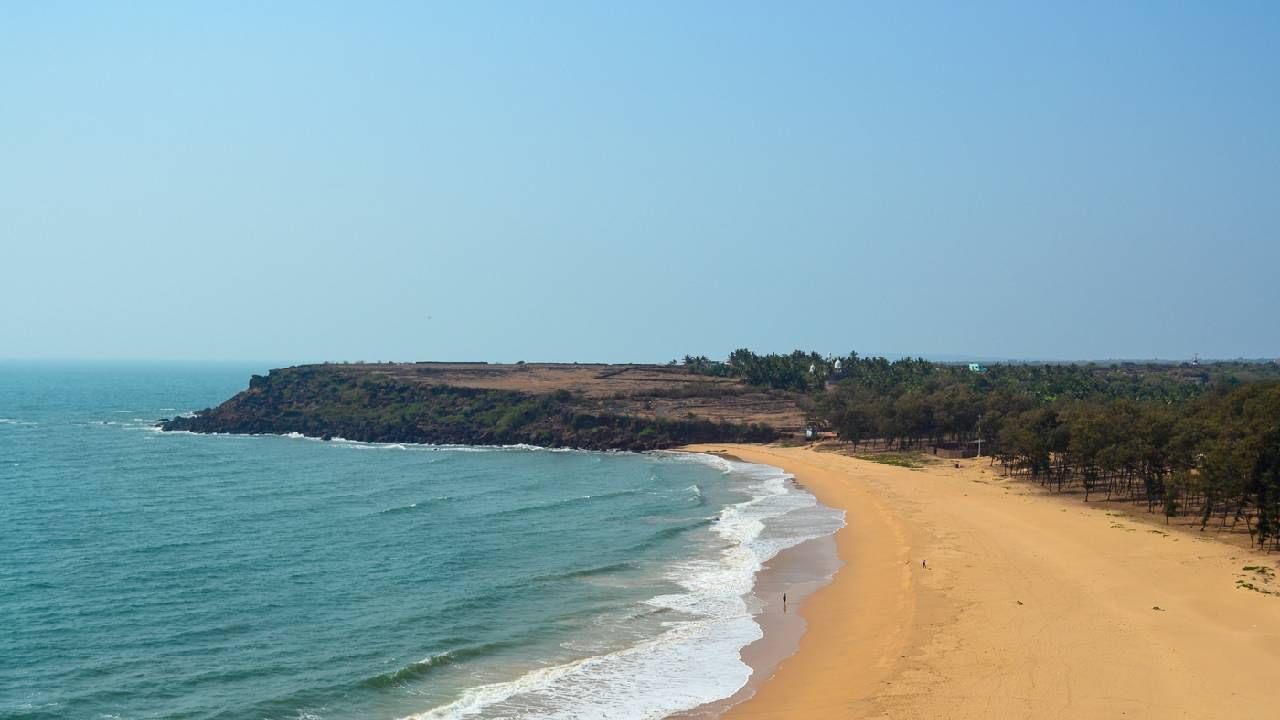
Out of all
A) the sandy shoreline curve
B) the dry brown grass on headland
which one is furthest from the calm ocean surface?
the dry brown grass on headland

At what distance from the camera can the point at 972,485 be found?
73188mm

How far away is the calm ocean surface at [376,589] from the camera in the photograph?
30641 millimetres

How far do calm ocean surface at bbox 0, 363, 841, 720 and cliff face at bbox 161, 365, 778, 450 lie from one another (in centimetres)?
2751

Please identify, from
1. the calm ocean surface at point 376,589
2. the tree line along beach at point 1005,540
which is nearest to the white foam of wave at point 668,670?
the calm ocean surface at point 376,589

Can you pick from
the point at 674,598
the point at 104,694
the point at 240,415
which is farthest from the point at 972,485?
the point at 240,415

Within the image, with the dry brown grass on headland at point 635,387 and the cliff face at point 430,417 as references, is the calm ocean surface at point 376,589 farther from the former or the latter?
the dry brown grass on headland at point 635,387

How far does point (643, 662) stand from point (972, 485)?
151 feet

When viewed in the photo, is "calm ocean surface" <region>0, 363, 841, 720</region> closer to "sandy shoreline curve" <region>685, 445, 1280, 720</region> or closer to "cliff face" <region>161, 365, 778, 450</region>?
"sandy shoreline curve" <region>685, 445, 1280, 720</region>

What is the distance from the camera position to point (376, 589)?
43.8m

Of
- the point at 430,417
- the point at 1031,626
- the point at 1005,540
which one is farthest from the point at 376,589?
the point at 430,417

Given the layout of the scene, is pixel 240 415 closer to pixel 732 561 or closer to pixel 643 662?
pixel 732 561

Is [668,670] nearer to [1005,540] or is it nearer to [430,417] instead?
[1005,540]

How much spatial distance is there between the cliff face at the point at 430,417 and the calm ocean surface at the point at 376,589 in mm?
27512

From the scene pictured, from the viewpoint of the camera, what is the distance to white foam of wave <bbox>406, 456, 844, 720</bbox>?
29.1 m
